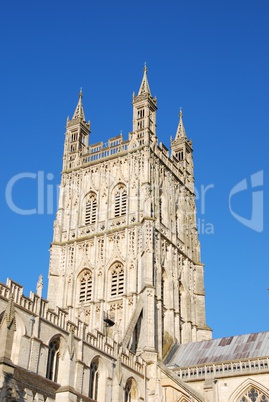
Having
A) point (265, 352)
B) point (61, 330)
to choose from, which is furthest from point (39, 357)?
point (265, 352)

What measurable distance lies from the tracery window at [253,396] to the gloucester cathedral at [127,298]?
0.06 meters

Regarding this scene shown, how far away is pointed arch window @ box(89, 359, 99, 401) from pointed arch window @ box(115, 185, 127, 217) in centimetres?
1568

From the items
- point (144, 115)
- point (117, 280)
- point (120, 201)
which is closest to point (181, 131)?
point (144, 115)

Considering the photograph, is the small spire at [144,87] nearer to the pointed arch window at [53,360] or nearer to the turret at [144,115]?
the turret at [144,115]

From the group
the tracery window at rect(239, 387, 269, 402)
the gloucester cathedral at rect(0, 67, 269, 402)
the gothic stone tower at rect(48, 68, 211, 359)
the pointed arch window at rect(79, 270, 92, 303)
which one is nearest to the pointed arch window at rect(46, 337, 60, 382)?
the gloucester cathedral at rect(0, 67, 269, 402)

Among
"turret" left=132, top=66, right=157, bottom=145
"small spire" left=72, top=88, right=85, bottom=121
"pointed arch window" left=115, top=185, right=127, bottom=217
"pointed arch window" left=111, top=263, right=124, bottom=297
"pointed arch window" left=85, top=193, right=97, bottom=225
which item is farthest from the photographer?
"small spire" left=72, top=88, right=85, bottom=121

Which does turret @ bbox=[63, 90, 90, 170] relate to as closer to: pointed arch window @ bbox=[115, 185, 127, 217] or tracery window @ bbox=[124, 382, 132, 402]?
pointed arch window @ bbox=[115, 185, 127, 217]

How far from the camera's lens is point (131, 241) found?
43.3m

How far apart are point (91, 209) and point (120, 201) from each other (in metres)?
2.55

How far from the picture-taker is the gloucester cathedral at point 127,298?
91.9 feet

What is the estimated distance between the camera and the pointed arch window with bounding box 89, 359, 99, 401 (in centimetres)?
3066

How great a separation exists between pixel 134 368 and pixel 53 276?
1224cm

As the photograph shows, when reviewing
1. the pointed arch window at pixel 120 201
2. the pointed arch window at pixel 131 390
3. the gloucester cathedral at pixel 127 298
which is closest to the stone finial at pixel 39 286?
the gloucester cathedral at pixel 127 298

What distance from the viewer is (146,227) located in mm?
42219
